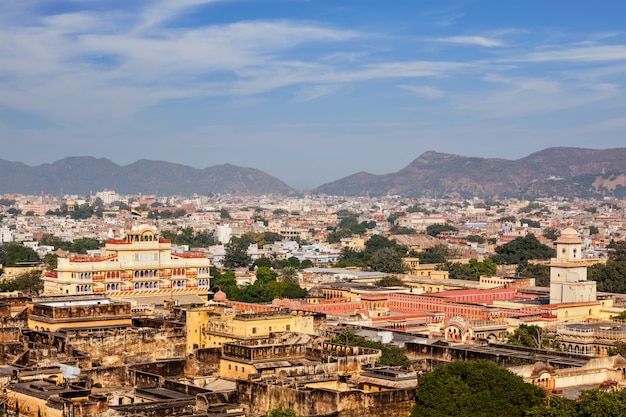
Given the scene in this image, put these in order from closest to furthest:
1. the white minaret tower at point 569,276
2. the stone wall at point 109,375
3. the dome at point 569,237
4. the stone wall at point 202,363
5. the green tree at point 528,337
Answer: the stone wall at point 109,375
the stone wall at point 202,363
the green tree at point 528,337
the white minaret tower at point 569,276
the dome at point 569,237

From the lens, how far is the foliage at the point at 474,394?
34.1 metres

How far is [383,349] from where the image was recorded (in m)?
45.6

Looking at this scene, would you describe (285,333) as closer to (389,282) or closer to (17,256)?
(389,282)

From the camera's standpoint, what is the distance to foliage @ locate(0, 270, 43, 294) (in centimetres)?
7512

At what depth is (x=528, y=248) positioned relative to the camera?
119m

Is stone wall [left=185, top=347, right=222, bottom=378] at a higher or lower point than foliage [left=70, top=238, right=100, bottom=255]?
lower

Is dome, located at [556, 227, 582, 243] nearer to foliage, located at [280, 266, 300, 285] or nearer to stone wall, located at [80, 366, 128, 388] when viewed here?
foliage, located at [280, 266, 300, 285]

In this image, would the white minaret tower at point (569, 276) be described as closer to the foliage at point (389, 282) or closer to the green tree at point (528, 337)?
the green tree at point (528, 337)

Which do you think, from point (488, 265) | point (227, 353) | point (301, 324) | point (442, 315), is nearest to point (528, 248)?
point (488, 265)

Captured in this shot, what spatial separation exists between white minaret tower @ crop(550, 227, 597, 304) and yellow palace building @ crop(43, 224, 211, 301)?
69.3ft

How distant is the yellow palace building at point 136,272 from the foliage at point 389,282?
18515 millimetres

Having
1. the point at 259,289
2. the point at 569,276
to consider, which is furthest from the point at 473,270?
the point at 569,276

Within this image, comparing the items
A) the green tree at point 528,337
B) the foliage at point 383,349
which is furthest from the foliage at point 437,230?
the foliage at point 383,349

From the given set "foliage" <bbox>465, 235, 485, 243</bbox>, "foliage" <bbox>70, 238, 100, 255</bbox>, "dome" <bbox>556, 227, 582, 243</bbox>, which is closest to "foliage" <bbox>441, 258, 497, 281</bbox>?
"dome" <bbox>556, 227, 582, 243</bbox>
